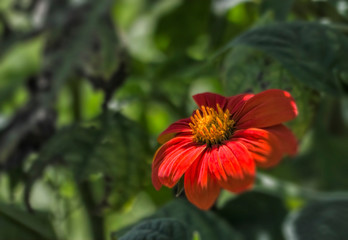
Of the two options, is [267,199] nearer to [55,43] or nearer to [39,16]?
[55,43]

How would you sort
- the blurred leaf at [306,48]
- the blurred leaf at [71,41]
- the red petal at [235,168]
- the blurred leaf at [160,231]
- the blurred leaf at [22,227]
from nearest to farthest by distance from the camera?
the red petal at [235,168]
the blurred leaf at [160,231]
the blurred leaf at [306,48]
the blurred leaf at [22,227]
the blurred leaf at [71,41]

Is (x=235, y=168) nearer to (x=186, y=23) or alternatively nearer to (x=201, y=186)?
(x=201, y=186)

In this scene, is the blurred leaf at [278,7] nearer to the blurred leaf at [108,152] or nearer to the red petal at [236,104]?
the blurred leaf at [108,152]

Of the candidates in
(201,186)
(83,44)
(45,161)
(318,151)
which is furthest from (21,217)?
(318,151)

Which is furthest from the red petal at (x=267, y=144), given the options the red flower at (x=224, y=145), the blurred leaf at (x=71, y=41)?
the blurred leaf at (x=71, y=41)

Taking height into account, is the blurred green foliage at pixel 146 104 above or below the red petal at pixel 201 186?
below

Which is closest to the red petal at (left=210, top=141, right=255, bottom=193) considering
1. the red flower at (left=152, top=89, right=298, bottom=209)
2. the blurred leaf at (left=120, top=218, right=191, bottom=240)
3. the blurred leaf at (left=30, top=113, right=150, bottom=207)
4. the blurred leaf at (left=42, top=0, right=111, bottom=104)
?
the red flower at (left=152, top=89, right=298, bottom=209)

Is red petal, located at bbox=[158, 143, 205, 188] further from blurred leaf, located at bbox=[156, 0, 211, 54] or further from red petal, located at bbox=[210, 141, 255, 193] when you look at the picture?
blurred leaf, located at bbox=[156, 0, 211, 54]
